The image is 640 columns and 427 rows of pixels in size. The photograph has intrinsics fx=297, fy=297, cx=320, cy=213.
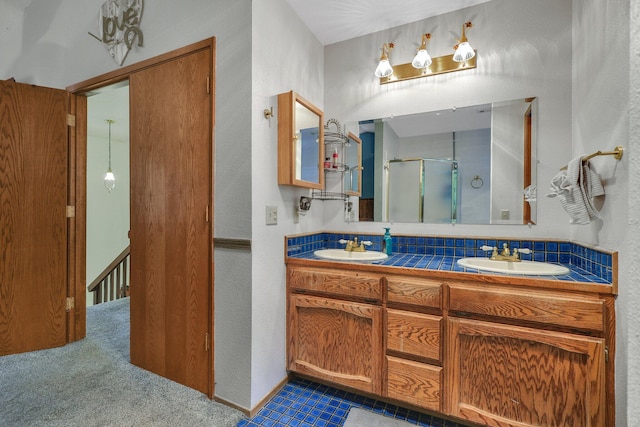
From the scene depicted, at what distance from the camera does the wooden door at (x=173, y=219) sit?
1795 mm

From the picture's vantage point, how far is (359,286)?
1750 mm

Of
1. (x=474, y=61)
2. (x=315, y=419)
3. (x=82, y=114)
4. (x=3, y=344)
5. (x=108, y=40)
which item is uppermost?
(x=108, y=40)

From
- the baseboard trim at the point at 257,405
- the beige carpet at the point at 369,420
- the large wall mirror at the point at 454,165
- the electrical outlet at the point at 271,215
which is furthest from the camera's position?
the large wall mirror at the point at 454,165

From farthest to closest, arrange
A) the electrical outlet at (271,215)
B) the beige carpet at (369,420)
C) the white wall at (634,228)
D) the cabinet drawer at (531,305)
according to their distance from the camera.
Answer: the electrical outlet at (271,215) < the beige carpet at (369,420) < the cabinet drawer at (531,305) < the white wall at (634,228)

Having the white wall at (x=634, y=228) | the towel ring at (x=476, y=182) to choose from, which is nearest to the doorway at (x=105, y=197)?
the towel ring at (x=476, y=182)

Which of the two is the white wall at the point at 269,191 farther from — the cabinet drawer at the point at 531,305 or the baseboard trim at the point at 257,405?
the cabinet drawer at the point at 531,305

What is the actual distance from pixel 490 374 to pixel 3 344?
3.27 m

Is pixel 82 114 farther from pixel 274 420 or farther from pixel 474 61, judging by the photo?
pixel 474 61

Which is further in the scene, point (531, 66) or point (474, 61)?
point (474, 61)

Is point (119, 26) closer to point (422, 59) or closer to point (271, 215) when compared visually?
point (271, 215)

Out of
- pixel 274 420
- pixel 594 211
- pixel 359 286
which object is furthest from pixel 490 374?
pixel 274 420

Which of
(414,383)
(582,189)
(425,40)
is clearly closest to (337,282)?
(414,383)

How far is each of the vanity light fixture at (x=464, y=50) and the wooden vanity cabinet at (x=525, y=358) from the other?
4.83 ft

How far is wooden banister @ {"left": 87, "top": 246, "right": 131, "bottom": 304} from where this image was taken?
3.53 m
